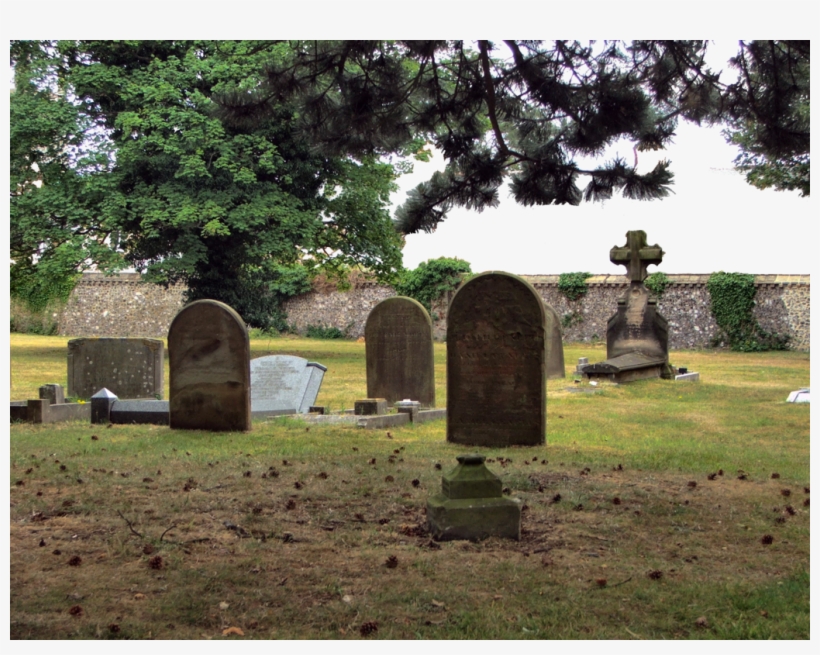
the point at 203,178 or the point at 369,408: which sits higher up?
the point at 203,178

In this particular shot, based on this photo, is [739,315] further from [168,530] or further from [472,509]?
[168,530]

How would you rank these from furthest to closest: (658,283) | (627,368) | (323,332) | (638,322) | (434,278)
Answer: (323,332) < (434,278) < (658,283) < (638,322) < (627,368)

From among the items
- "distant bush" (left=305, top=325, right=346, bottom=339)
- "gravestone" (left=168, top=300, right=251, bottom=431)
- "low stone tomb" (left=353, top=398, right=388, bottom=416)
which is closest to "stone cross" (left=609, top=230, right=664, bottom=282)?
"low stone tomb" (left=353, top=398, right=388, bottom=416)

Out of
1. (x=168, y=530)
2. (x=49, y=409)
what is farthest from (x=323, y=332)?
(x=168, y=530)

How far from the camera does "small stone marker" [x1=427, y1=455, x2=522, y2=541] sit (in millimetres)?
5000

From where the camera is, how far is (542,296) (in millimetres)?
33406

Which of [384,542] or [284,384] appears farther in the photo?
[284,384]

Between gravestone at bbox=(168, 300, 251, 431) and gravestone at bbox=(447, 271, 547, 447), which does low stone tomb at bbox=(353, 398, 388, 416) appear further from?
gravestone at bbox=(447, 271, 547, 447)

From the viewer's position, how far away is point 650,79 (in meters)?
6.98

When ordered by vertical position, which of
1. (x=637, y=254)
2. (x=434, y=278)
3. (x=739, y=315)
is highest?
(x=434, y=278)

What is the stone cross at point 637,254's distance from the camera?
1847 cm

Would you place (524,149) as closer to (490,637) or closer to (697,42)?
(697,42)

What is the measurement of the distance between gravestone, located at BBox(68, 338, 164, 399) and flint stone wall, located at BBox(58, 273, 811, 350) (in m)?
12.5

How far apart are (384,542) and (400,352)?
7.83m
